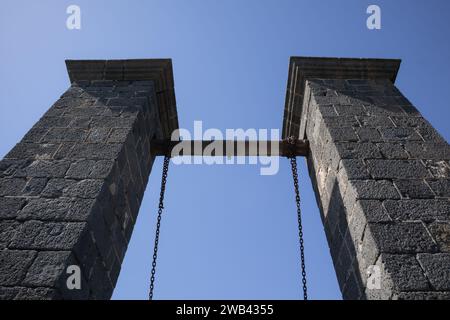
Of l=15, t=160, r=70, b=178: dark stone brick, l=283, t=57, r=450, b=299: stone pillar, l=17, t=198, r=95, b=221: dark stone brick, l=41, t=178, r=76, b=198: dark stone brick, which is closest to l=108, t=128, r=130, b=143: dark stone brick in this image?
l=15, t=160, r=70, b=178: dark stone brick

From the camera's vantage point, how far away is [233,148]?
4879mm

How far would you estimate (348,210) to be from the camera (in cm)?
327

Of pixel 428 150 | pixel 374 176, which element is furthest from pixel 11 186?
pixel 428 150

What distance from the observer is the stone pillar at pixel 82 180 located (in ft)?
8.59

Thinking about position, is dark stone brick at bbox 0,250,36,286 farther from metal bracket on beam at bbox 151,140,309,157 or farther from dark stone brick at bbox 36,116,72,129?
metal bracket on beam at bbox 151,140,309,157

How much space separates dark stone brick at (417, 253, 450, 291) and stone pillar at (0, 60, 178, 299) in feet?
8.11

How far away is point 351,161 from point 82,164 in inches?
99.7

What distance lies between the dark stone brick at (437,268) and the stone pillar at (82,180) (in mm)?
2471

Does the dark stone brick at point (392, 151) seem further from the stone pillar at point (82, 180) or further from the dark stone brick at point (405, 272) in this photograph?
the stone pillar at point (82, 180)

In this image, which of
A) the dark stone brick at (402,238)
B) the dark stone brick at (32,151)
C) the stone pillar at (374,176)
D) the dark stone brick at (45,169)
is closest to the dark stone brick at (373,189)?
the stone pillar at (374,176)

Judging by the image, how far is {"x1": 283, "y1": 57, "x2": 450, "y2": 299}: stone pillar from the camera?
2.62 metres

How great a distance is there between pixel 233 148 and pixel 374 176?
6.61 ft
